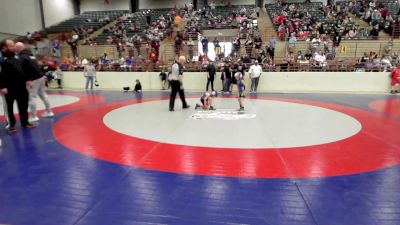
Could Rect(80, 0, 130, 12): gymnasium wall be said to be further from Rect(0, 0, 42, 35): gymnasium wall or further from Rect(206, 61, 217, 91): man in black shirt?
Rect(206, 61, 217, 91): man in black shirt

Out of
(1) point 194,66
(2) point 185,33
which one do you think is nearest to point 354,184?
(1) point 194,66

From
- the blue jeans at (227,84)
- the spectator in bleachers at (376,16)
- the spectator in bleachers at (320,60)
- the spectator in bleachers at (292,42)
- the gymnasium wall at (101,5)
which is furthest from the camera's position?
the gymnasium wall at (101,5)

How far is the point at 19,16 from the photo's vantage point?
22562 millimetres

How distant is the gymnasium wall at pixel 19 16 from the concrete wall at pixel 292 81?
11347 mm

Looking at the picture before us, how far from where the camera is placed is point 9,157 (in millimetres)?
4375

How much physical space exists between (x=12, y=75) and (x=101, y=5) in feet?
90.3

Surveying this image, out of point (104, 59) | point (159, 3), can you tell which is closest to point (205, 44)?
point (104, 59)

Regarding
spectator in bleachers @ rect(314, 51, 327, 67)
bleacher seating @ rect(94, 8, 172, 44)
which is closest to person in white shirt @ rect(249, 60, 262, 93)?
spectator in bleachers @ rect(314, 51, 327, 67)

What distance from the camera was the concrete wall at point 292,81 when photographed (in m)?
13.3

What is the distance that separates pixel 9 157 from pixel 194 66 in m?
11.8

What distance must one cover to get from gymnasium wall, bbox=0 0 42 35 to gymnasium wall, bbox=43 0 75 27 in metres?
0.92

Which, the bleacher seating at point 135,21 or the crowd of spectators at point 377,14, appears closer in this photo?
the crowd of spectators at point 377,14

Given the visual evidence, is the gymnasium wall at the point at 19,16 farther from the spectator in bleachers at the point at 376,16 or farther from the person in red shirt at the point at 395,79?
the spectator in bleachers at the point at 376,16

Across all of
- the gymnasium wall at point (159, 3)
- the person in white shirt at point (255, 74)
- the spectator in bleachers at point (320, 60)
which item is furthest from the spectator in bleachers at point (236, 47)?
the gymnasium wall at point (159, 3)
